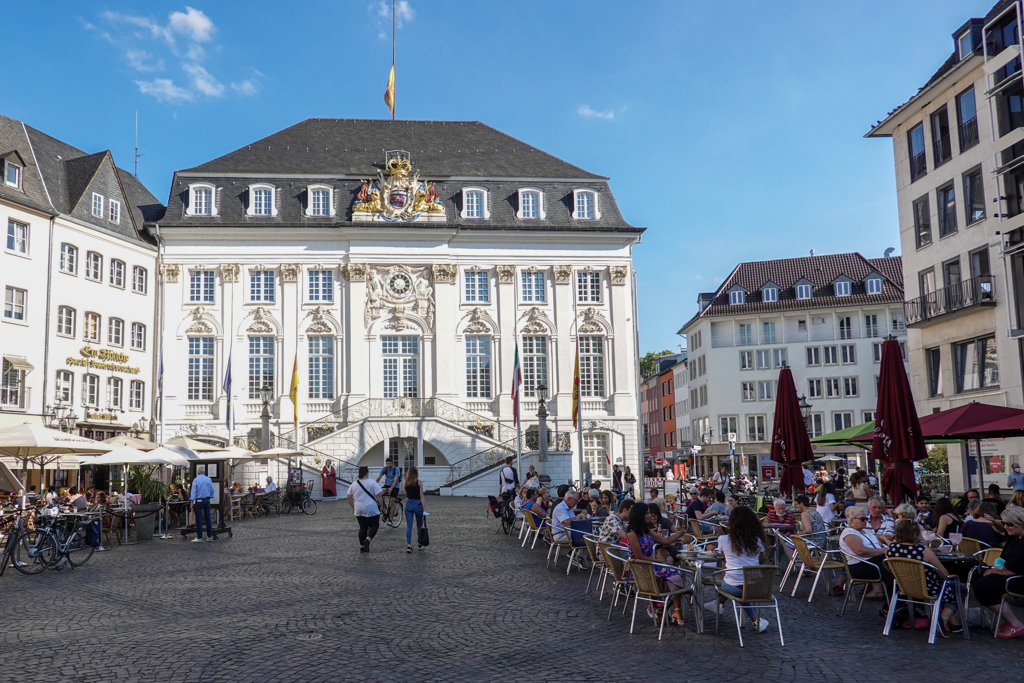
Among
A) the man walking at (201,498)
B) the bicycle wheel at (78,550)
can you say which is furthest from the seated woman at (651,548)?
the man walking at (201,498)

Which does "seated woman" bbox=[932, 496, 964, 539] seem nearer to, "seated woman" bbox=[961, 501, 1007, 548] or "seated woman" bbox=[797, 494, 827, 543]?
"seated woman" bbox=[961, 501, 1007, 548]

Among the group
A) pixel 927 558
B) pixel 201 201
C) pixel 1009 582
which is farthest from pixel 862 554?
pixel 201 201

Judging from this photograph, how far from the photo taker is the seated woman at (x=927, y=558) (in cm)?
889

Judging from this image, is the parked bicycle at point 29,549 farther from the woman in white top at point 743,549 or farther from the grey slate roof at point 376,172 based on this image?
the grey slate roof at point 376,172

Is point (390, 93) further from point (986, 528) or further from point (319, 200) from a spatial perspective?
point (986, 528)

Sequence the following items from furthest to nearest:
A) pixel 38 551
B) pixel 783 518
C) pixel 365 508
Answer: pixel 365 508, pixel 38 551, pixel 783 518

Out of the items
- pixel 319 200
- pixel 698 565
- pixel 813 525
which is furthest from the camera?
pixel 319 200

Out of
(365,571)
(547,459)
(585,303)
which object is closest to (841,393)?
(585,303)

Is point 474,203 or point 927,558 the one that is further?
point 474,203

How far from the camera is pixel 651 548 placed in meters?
10.2

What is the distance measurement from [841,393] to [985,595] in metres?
55.5

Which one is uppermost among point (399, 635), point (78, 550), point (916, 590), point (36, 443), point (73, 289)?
point (73, 289)

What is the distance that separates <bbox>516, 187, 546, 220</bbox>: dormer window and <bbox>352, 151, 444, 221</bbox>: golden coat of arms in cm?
387

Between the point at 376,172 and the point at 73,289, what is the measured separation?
14.6 meters
